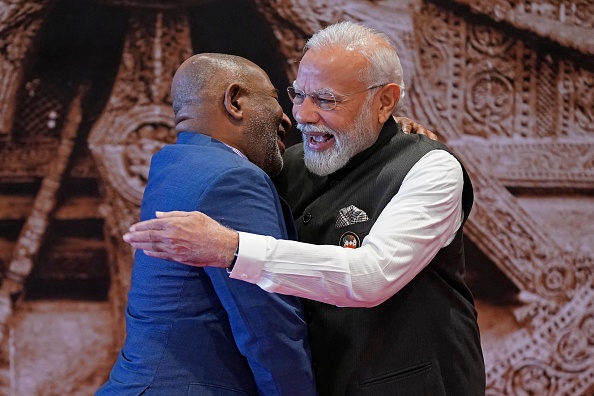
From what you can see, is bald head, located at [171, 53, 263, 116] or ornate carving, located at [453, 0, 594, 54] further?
ornate carving, located at [453, 0, 594, 54]

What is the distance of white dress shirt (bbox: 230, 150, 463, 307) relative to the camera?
5.63 feet

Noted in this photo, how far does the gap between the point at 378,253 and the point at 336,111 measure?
1.71 feet

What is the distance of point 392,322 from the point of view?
2008mm

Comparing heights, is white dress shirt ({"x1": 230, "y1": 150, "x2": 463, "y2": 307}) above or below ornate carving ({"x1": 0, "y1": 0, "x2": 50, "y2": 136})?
above

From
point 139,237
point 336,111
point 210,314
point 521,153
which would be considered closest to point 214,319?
point 210,314

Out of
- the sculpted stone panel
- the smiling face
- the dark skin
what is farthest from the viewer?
the sculpted stone panel

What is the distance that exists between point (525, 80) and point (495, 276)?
0.96 meters

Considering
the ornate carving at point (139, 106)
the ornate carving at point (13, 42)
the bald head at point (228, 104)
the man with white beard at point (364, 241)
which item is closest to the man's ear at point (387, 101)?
the man with white beard at point (364, 241)

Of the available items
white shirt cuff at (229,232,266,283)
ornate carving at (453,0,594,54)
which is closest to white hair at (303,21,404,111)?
white shirt cuff at (229,232,266,283)

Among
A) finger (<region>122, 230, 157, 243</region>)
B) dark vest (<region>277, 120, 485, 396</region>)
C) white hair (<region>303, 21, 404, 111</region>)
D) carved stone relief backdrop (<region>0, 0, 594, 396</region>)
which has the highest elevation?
white hair (<region>303, 21, 404, 111</region>)

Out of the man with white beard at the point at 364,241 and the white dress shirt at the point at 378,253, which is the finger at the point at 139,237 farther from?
the white dress shirt at the point at 378,253

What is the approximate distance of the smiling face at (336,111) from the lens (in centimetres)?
216

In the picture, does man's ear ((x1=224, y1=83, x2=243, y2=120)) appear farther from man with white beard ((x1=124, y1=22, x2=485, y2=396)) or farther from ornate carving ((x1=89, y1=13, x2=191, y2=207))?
ornate carving ((x1=89, y1=13, x2=191, y2=207))

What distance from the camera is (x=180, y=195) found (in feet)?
5.95
